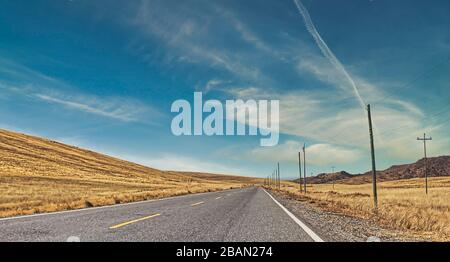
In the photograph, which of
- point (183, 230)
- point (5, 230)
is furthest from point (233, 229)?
point (5, 230)

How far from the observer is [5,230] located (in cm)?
868
